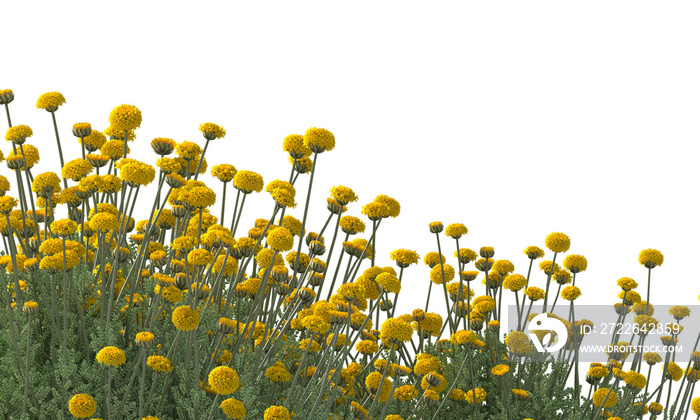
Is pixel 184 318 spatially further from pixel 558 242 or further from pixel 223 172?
pixel 558 242

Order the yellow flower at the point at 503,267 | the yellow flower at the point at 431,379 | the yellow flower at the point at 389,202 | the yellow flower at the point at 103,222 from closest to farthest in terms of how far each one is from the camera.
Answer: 1. the yellow flower at the point at 103,222
2. the yellow flower at the point at 431,379
3. the yellow flower at the point at 389,202
4. the yellow flower at the point at 503,267

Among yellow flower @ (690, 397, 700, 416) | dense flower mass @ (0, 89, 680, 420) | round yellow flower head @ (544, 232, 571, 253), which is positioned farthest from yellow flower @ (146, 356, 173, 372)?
yellow flower @ (690, 397, 700, 416)

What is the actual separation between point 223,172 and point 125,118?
35cm

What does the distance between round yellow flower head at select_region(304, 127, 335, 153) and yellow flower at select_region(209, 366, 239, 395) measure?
73 centimetres

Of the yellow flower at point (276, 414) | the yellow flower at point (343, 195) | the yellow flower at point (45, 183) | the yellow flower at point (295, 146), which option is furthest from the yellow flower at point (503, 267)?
the yellow flower at point (45, 183)

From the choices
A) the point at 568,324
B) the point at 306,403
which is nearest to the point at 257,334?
the point at 306,403

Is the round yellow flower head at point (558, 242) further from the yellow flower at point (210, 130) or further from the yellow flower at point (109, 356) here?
the yellow flower at point (109, 356)

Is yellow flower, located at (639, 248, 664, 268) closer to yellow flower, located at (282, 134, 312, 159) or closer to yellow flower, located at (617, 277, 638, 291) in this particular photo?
yellow flower, located at (617, 277, 638, 291)

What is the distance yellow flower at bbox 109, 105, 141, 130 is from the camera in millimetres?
2113

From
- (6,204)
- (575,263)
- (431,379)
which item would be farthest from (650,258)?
(6,204)

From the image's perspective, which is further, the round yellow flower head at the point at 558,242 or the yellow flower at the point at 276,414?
the round yellow flower head at the point at 558,242

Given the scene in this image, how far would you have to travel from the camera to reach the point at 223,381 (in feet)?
5.56

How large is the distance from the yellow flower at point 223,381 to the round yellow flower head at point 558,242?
1485 millimetres

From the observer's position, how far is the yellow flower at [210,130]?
7.35ft
